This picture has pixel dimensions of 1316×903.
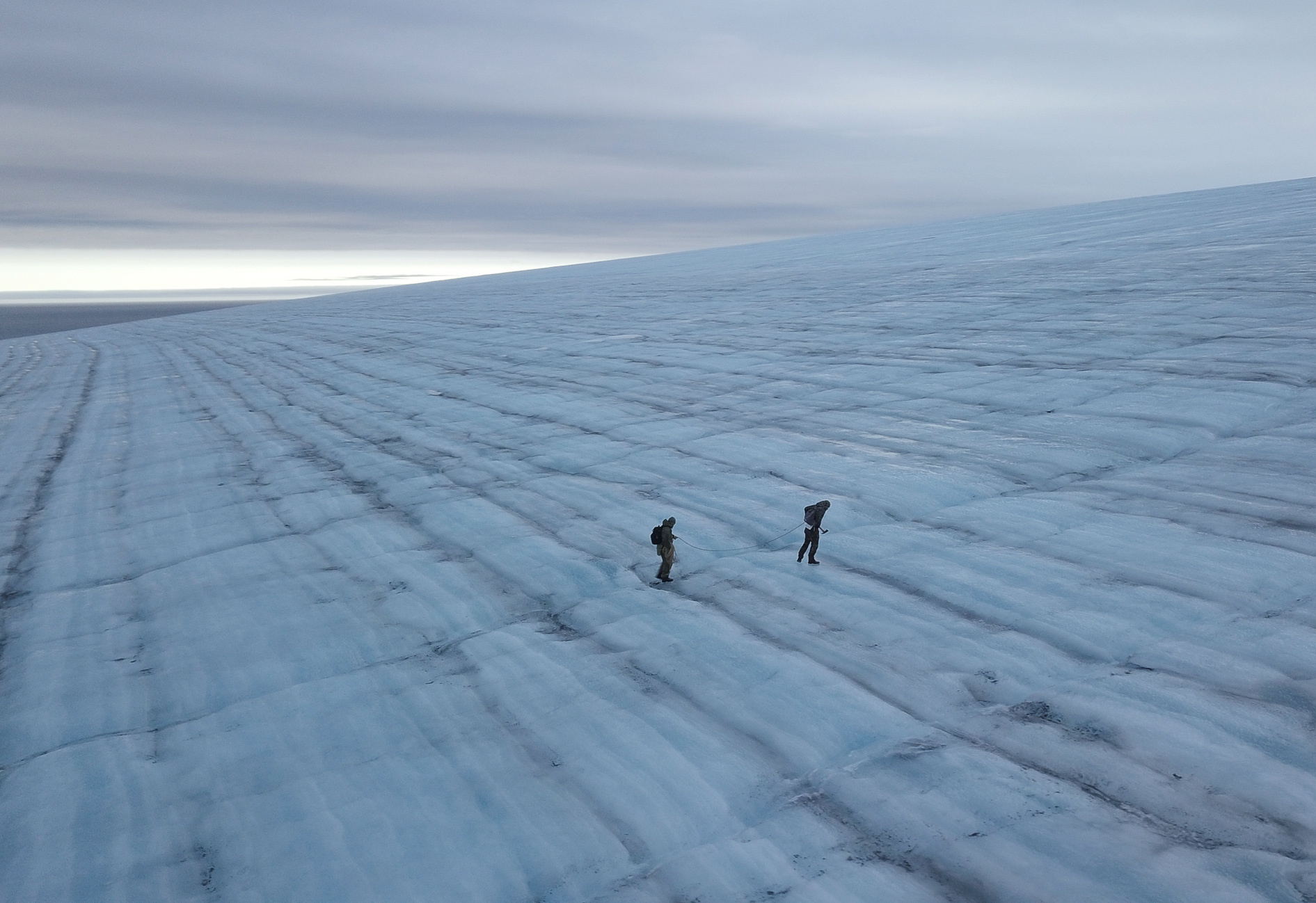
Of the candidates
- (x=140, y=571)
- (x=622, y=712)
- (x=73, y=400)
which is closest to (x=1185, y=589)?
(x=622, y=712)

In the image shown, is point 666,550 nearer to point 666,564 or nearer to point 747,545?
point 666,564

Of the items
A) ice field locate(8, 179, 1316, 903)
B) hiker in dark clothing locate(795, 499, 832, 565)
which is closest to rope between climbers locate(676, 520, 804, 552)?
ice field locate(8, 179, 1316, 903)

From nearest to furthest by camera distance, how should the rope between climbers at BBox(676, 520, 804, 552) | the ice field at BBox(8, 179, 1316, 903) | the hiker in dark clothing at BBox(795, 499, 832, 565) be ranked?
1. the ice field at BBox(8, 179, 1316, 903)
2. the hiker in dark clothing at BBox(795, 499, 832, 565)
3. the rope between climbers at BBox(676, 520, 804, 552)

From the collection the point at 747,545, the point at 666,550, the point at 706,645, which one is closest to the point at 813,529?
the point at 747,545

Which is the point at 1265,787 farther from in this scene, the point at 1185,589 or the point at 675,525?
the point at 675,525

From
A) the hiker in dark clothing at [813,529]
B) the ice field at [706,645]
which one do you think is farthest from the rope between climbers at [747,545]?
the hiker in dark clothing at [813,529]

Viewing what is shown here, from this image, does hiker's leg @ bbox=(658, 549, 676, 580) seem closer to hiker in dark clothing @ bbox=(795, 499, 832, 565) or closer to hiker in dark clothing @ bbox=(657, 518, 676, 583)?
hiker in dark clothing @ bbox=(657, 518, 676, 583)
